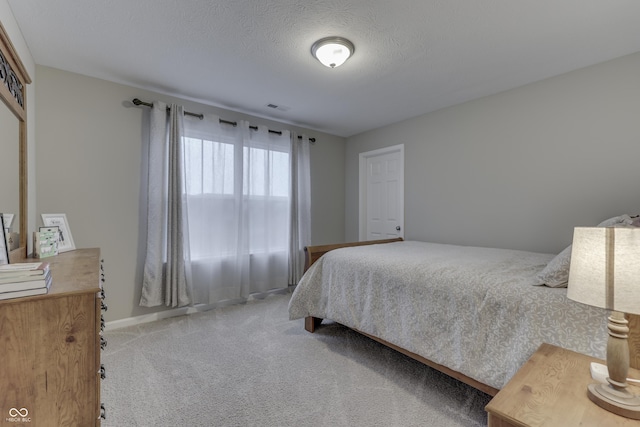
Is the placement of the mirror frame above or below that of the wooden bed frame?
above

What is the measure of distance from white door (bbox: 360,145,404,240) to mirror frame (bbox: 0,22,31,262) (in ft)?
12.0

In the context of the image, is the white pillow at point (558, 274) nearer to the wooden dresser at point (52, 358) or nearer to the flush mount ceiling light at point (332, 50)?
the flush mount ceiling light at point (332, 50)

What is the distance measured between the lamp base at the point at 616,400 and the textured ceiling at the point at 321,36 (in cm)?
197

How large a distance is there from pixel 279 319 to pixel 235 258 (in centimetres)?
94

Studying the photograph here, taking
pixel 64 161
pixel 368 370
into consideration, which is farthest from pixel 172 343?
pixel 64 161

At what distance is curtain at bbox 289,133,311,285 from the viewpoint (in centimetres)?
383

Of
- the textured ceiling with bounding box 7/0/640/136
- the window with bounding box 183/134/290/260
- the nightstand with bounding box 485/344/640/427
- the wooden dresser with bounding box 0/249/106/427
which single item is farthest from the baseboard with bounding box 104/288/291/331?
the nightstand with bounding box 485/344/640/427

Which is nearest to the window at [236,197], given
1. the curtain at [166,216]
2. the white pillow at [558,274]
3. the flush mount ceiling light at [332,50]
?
the curtain at [166,216]

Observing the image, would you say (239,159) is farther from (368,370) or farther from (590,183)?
(590,183)

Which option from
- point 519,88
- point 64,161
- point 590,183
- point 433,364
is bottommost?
point 433,364

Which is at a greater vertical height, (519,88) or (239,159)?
(519,88)

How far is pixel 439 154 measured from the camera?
340 centimetres

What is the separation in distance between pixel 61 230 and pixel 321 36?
242cm

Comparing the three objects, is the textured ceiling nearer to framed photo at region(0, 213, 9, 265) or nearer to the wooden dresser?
framed photo at region(0, 213, 9, 265)
